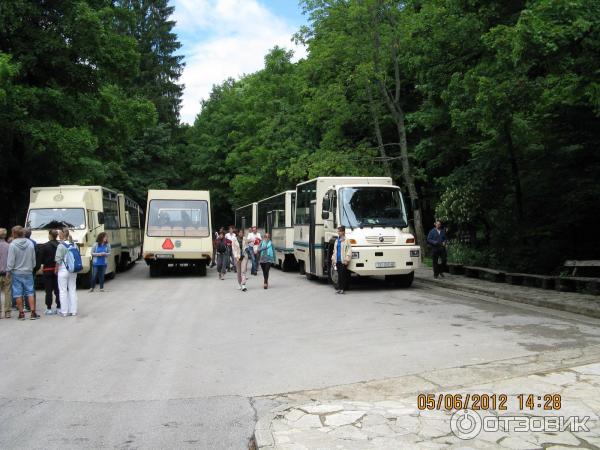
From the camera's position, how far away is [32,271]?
12.7m

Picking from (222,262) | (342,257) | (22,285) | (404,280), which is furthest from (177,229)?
(22,285)

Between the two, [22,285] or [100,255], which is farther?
[100,255]

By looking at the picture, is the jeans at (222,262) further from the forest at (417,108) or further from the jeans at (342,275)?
the jeans at (342,275)

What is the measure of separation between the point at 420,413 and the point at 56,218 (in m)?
16.9

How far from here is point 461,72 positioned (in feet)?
58.9

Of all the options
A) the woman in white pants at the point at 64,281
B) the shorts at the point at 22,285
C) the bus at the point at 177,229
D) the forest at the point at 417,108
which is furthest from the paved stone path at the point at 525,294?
the shorts at the point at 22,285

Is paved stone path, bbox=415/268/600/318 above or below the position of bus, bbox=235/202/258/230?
below

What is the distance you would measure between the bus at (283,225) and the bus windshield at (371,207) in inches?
290

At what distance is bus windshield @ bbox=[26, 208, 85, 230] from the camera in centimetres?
1960

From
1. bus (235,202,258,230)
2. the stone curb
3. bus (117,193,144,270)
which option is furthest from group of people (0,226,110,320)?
bus (235,202,258,230)

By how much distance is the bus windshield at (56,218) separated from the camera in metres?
19.6

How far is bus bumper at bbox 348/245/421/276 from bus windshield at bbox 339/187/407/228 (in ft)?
2.91

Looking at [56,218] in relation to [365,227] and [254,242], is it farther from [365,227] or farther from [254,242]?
[365,227]

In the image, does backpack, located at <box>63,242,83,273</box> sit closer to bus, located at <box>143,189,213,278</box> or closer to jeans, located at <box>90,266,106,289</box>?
jeans, located at <box>90,266,106,289</box>
